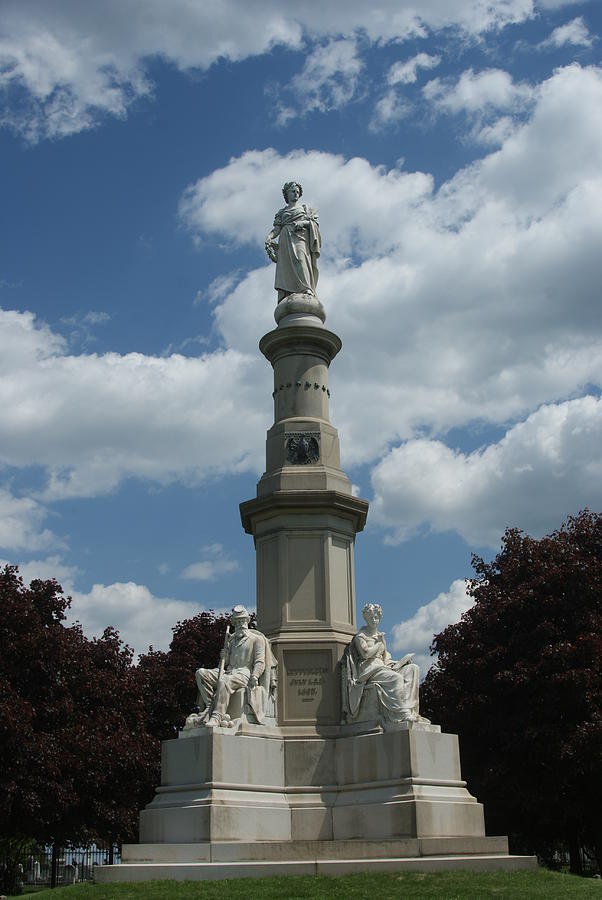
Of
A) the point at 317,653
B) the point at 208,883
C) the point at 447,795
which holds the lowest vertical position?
the point at 208,883

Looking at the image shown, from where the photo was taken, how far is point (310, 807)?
1689 cm

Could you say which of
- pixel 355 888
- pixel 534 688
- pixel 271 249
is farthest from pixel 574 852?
pixel 271 249

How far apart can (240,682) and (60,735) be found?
1204 cm

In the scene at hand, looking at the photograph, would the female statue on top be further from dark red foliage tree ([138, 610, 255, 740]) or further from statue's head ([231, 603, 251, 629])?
dark red foliage tree ([138, 610, 255, 740])

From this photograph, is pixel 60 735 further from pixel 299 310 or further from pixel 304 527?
pixel 299 310

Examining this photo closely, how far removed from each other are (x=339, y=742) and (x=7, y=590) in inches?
574

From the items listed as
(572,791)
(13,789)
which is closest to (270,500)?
(13,789)

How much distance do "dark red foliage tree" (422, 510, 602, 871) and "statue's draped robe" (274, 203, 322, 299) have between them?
489 inches

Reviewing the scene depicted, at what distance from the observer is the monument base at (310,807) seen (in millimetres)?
14516

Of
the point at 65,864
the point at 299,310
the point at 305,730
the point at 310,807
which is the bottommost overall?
the point at 65,864

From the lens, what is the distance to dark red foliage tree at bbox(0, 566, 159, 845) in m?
25.8

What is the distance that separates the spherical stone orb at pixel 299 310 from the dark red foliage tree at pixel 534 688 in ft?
39.6

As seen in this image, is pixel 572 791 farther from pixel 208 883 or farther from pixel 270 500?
pixel 208 883

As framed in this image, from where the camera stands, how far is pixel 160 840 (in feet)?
52.1
